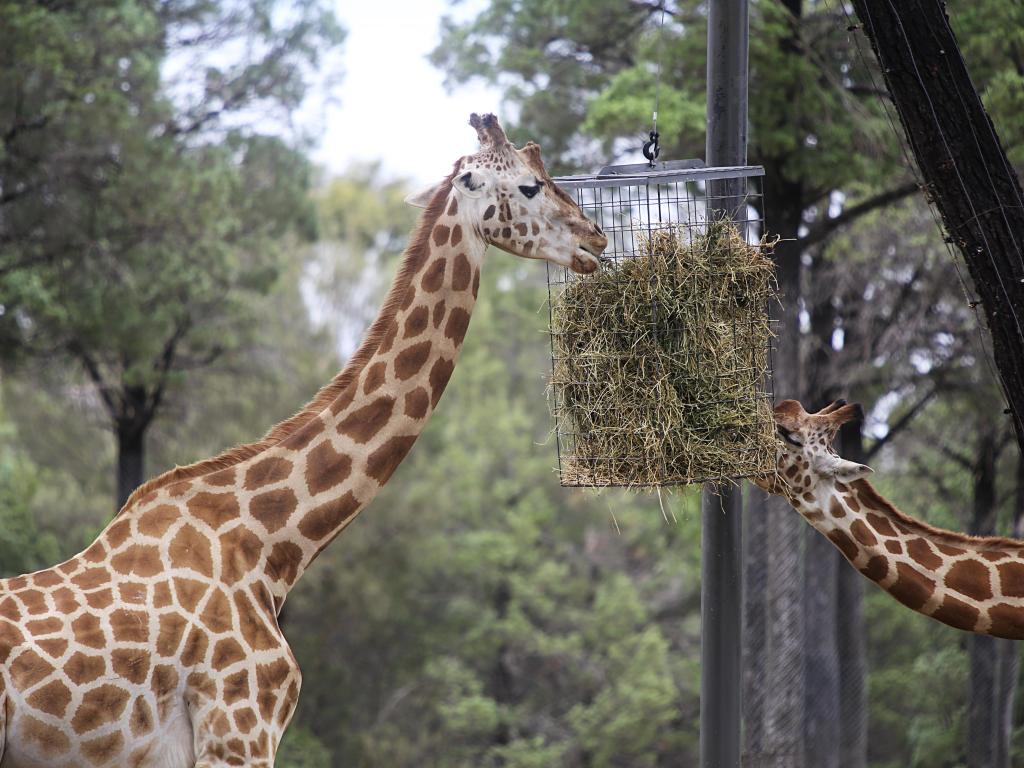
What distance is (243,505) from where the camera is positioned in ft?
14.7

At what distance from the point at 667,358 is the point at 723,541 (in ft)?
4.11

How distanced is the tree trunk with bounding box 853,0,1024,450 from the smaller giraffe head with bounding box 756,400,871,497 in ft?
2.67

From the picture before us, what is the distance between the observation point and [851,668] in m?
16.1

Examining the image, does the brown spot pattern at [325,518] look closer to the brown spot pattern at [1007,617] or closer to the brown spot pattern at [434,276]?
the brown spot pattern at [434,276]

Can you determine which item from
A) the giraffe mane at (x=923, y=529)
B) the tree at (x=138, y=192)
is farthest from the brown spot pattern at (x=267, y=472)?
the tree at (x=138, y=192)

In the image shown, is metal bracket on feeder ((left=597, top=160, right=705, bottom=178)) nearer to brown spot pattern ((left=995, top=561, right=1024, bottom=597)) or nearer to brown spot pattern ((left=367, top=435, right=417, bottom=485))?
brown spot pattern ((left=367, top=435, right=417, bottom=485))

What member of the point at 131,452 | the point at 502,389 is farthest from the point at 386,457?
the point at 502,389

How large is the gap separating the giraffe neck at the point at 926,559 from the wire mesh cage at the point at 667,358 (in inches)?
19.6

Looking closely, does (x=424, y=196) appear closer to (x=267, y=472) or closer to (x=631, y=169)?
(x=631, y=169)

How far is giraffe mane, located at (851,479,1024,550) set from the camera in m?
5.18

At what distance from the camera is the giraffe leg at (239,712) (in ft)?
13.2

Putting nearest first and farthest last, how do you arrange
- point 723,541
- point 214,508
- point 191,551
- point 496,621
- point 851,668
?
point 191,551, point 214,508, point 723,541, point 851,668, point 496,621

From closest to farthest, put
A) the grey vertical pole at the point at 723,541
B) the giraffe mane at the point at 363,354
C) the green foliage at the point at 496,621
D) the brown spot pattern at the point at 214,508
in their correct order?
the brown spot pattern at the point at 214,508
the giraffe mane at the point at 363,354
the grey vertical pole at the point at 723,541
the green foliage at the point at 496,621

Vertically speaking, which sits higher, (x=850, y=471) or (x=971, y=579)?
(x=850, y=471)
